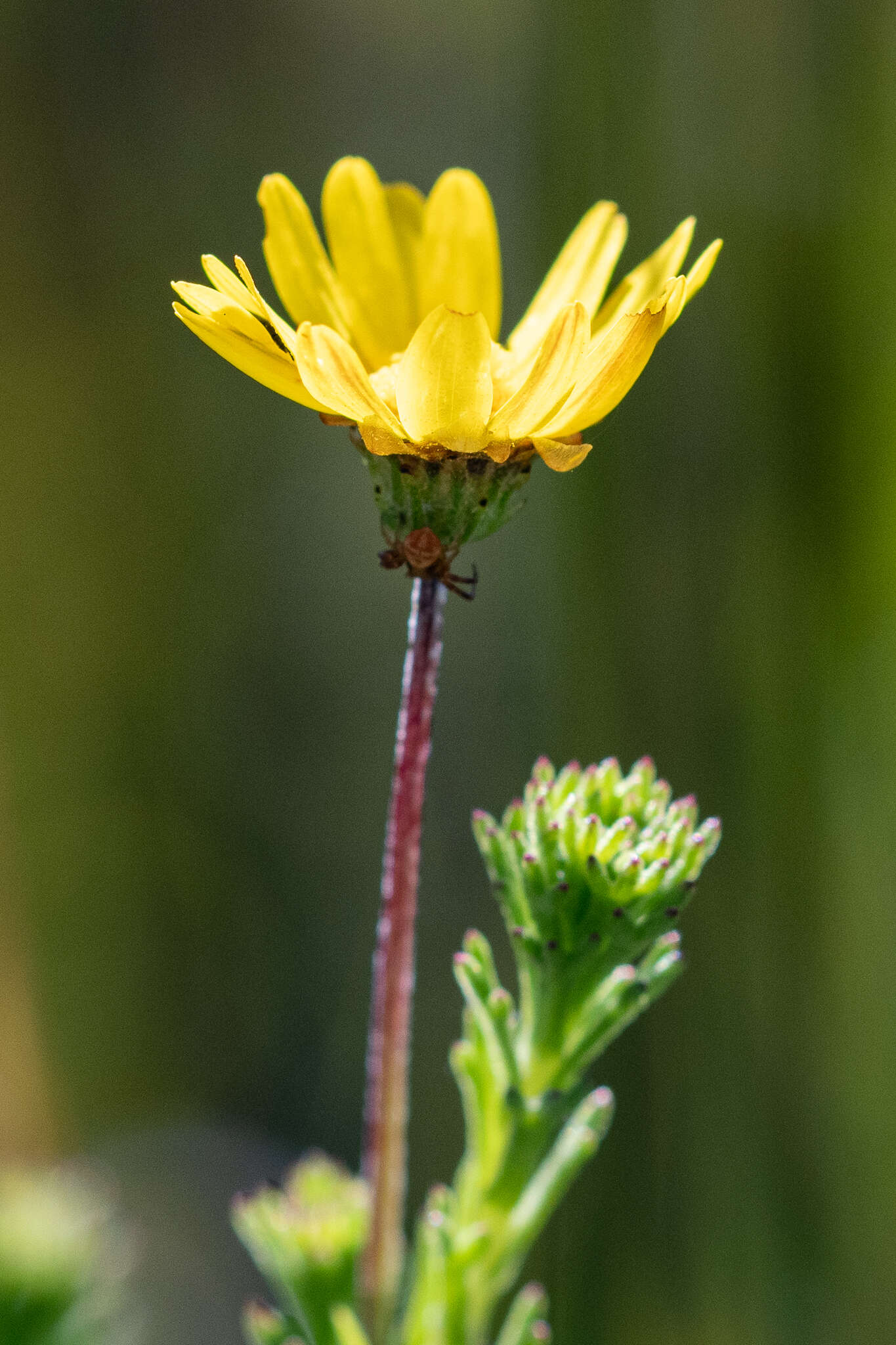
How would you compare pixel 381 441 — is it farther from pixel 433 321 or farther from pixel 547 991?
pixel 547 991

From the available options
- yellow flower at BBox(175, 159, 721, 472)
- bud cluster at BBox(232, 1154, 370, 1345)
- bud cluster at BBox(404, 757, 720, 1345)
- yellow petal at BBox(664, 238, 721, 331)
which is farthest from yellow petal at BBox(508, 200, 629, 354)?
bud cluster at BBox(232, 1154, 370, 1345)

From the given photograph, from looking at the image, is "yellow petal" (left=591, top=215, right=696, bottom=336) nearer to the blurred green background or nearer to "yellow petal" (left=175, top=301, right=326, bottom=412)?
"yellow petal" (left=175, top=301, right=326, bottom=412)

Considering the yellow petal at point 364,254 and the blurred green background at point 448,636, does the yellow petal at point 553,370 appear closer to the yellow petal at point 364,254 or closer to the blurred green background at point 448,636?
the yellow petal at point 364,254

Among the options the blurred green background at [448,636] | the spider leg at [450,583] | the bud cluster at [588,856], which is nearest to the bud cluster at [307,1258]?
the bud cluster at [588,856]

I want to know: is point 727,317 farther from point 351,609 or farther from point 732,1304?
point 732,1304

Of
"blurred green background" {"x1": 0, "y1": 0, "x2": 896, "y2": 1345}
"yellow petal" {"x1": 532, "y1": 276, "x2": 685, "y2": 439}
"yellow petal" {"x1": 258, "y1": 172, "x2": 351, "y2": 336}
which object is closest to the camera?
"yellow petal" {"x1": 532, "y1": 276, "x2": 685, "y2": 439}

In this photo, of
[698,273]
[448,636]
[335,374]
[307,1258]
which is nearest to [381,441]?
[335,374]

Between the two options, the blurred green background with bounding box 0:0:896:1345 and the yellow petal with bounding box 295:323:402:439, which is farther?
the blurred green background with bounding box 0:0:896:1345

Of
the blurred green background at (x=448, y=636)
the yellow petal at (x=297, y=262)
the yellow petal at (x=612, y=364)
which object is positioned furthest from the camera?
the blurred green background at (x=448, y=636)
